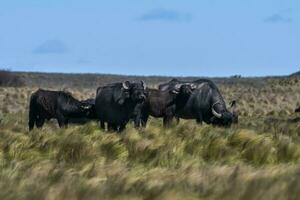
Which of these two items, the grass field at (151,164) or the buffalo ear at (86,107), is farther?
the buffalo ear at (86,107)

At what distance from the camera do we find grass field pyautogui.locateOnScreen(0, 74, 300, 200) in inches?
323

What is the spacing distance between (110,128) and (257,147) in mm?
7678

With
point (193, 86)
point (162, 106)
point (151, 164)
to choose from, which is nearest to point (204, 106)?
point (193, 86)

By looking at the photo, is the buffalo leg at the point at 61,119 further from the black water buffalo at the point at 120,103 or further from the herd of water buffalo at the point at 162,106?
the black water buffalo at the point at 120,103

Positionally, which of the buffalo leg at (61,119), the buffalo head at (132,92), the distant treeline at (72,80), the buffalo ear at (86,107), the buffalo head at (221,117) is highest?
the buffalo head at (132,92)

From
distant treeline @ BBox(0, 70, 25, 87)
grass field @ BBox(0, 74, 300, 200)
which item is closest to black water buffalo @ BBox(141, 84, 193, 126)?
grass field @ BBox(0, 74, 300, 200)

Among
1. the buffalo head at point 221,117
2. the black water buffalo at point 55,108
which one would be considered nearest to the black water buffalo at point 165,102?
the buffalo head at point 221,117

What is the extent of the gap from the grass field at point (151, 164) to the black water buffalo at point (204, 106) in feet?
9.30

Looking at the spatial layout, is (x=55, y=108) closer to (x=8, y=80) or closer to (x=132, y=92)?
(x=132, y=92)

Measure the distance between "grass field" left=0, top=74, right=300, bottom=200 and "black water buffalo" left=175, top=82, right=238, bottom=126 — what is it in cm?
283

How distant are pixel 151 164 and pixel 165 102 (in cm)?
1151

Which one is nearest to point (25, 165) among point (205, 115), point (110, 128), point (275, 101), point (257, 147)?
point (257, 147)

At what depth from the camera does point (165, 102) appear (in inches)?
955

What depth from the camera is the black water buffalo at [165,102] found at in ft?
79.0
